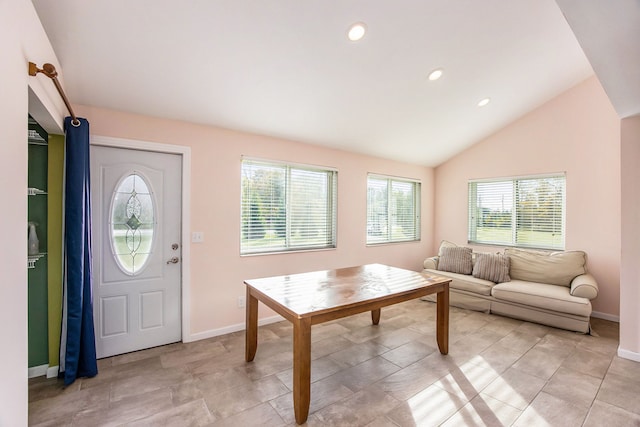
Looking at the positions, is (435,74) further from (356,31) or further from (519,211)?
(519,211)

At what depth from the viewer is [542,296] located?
352cm

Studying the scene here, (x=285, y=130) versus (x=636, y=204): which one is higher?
(x=285, y=130)

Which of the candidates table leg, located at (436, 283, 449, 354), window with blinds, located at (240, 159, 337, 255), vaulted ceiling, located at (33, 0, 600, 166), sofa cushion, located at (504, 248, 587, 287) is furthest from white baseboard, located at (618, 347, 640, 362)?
window with blinds, located at (240, 159, 337, 255)

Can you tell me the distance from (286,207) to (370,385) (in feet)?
7.49

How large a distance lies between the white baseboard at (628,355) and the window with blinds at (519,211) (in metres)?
1.83

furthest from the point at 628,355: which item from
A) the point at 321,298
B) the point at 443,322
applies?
the point at 321,298

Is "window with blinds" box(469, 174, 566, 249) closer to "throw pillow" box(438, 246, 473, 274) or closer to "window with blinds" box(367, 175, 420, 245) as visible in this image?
"throw pillow" box(438, 246, 473, 274)

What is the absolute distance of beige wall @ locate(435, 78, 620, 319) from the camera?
3773 millimetres

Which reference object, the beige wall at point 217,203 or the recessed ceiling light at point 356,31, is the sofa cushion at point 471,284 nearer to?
the beige wall at point 217,203

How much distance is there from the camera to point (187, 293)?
9.99 feet

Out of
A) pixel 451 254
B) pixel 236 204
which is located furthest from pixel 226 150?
pixel 451 254

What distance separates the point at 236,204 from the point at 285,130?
3.48 feet

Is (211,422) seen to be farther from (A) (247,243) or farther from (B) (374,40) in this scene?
(B) (374,40)

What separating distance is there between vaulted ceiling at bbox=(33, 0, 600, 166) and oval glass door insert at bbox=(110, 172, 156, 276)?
0.74 metres
